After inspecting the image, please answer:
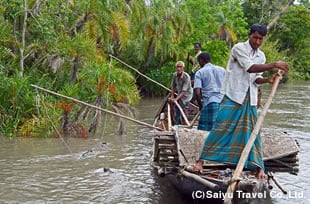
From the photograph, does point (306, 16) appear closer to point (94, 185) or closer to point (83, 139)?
point (83, 139)

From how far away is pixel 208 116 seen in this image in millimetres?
7582

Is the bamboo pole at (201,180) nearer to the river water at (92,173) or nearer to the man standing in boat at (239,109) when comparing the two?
the man standing in boat at (239,109)

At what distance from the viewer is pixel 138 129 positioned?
13852mm

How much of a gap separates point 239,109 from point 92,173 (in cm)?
401

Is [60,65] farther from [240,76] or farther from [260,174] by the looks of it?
[260,174]

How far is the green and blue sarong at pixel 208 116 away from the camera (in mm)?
7520

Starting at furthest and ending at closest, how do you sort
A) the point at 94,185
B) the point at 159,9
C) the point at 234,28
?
1. the point at 234,28
2. the point at 159,9
3. the point at 94,185

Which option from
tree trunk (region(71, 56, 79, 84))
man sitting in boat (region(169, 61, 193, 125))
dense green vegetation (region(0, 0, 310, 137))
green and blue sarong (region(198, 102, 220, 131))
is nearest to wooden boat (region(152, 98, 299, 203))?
green and blue sarong (region(198, 102, 220, 131))

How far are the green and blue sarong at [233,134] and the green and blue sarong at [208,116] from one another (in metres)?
1.83

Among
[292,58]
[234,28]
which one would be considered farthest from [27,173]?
[292,58]

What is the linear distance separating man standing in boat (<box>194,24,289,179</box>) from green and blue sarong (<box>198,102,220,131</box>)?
181 centimetres

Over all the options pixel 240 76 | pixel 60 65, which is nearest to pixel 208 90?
pixel 240 76

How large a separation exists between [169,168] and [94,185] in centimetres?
236

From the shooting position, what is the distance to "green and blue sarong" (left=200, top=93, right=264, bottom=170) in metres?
5.53
